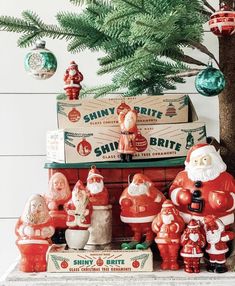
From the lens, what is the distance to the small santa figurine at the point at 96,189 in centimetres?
81

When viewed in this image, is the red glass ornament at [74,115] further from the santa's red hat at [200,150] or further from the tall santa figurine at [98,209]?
the santa's red hat at [200,150]

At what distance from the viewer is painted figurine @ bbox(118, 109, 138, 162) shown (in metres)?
0.83

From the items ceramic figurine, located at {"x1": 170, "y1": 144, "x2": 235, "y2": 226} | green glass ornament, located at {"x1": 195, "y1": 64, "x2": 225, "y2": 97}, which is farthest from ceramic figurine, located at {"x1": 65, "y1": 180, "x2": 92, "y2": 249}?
green glass ornament, located at {"x1": 195, "y1": 64, "x2": 225, "y2": 97}

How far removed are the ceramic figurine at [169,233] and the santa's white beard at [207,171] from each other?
2.4 inches

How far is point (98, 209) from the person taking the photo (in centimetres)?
81

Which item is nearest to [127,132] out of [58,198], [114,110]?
[114,110]

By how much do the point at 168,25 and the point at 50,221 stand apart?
1.17ft

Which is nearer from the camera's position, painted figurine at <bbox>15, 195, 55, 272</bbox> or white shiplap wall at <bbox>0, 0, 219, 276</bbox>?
painted figurine at <bbox>15, 195, 55, 272</bbox>

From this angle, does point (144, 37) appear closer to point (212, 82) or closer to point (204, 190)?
point (212, 82)

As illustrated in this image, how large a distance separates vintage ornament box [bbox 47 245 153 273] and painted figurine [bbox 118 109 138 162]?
18 cm

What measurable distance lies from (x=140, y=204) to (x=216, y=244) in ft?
0.44

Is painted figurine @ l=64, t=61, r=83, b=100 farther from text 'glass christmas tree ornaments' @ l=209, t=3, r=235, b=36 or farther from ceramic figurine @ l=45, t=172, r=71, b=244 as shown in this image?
text 'glass christmas tree ornaments' @ l=209, t=3, r=235, b=36

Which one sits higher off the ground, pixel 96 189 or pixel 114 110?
pixel 114 110

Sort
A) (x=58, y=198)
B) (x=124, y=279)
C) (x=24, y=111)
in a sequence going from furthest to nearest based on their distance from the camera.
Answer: (x=24, y=111) < (x=58, y=198) < (x=124, y=279)
